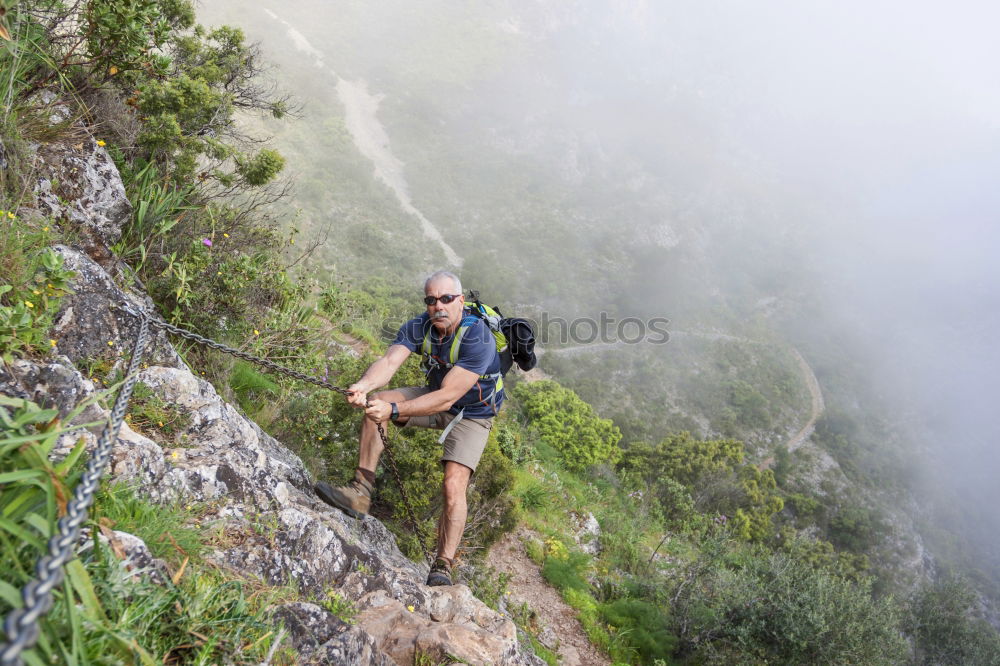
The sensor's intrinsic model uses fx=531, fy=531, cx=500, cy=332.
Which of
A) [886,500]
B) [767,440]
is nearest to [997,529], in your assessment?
[886,500]

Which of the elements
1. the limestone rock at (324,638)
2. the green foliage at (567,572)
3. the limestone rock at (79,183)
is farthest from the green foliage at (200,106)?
the green foliage at (567,572)

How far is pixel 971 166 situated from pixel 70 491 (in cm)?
13583

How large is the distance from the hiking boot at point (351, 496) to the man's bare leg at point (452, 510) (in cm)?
66

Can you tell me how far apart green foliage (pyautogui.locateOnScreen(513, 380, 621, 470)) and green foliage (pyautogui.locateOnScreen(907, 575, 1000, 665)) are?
393 inches

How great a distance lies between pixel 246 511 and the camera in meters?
2.93

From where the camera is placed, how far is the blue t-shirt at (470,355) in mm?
4078

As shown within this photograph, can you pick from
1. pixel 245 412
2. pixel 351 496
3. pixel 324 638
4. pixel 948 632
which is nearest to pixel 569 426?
pixel 948 632

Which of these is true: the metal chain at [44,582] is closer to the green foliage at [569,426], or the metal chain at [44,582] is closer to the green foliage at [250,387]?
the green foliage at [250,387]

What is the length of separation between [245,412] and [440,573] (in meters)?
2.54

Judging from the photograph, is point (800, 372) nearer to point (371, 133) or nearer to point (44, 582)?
point (371, 133)

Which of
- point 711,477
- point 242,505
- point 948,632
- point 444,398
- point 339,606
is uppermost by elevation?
point 242,505

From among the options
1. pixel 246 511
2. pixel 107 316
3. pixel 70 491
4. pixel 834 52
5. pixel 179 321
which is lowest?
pixel 834 52

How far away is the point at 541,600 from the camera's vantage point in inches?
262

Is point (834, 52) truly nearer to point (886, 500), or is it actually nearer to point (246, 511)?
point (886, 500)
